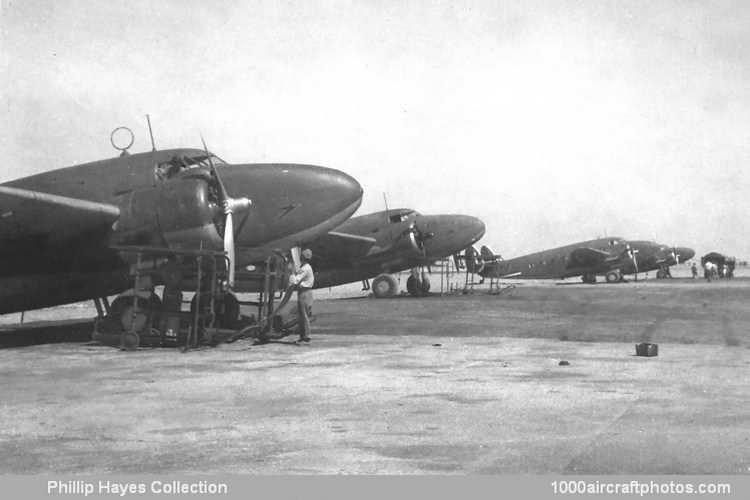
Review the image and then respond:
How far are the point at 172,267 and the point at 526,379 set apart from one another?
694 centimetres

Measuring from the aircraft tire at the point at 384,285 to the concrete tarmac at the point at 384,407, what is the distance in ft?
63.4

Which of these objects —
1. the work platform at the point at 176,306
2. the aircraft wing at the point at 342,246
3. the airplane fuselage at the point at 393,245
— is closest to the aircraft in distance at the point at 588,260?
the airplane fuselage at the point at 393,245

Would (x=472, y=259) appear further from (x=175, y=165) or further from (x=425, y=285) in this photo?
(x=175, y=165)

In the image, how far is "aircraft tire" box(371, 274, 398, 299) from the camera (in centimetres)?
3344

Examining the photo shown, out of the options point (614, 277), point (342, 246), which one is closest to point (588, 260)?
point (614, 277)

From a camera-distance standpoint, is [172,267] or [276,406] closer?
[276,406]

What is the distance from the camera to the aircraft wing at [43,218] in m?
12.5

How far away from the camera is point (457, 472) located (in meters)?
4.96

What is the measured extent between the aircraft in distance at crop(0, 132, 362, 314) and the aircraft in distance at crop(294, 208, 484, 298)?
15681 millimetres

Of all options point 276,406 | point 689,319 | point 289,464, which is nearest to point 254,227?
point 276,406

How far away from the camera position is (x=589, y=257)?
196 ft

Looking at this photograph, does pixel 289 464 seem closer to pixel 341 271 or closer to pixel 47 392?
pixel 47 392

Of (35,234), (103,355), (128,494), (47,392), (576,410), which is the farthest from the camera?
(35,234)

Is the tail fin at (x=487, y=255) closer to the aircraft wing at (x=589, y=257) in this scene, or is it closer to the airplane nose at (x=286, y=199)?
the aircraft wing at (x=589, y=257)
